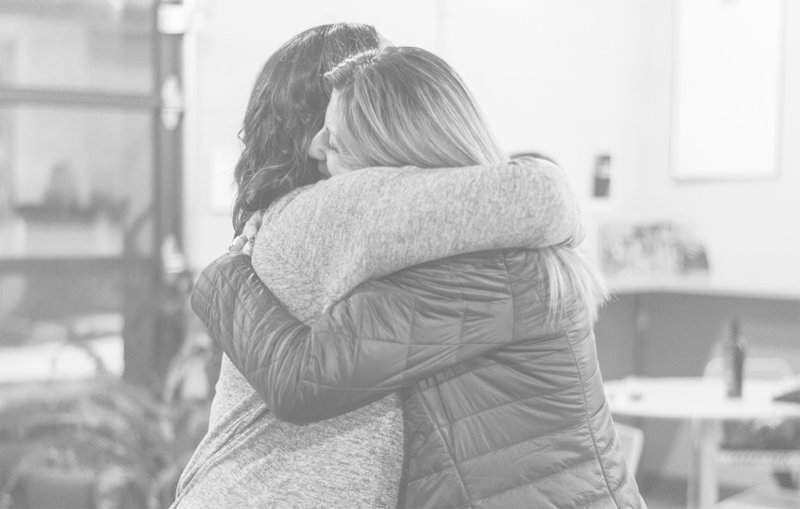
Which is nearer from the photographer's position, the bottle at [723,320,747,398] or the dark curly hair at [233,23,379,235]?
the dark curly hair at [233,23,379,235]

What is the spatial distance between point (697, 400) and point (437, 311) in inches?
119

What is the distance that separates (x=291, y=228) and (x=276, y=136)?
176mm

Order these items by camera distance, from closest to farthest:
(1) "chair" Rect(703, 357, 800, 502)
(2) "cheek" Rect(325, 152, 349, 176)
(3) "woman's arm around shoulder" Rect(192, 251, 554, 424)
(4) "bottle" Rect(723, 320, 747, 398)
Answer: (3) "woman's arm around shoulder" Rect(192, 251, 554, 424)
(2) "cheek" Rect(325, 152, 349, 176)
(4) "bottle" Rect(723, 320, 747, 398)
(1) "chair" Rect(703, 357, 800, 502)

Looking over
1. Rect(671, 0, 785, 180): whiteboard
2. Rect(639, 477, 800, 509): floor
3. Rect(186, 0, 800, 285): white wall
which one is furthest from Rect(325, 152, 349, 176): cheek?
Rect(671, 0, 785, 180): whiteboard

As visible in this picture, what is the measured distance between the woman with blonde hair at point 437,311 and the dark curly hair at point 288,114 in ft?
0.31

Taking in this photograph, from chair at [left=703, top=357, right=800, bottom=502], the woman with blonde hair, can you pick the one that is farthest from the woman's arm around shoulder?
chair at [left=703, top=357, right=800, bottom=502]

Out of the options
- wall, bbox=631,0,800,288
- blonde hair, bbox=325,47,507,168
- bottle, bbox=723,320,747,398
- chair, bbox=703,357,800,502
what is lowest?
chair, bbox=703,357,800,502

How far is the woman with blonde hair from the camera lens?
1056mm

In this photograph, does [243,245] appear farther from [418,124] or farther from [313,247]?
[418,124]

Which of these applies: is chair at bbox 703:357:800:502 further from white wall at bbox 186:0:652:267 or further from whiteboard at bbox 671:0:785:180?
white wall at bbox 186:0:652:267

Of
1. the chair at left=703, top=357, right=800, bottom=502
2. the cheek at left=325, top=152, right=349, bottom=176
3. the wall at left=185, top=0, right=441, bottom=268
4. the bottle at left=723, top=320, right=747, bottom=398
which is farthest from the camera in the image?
the chair at left=703, top=357, right=800, bottom=502

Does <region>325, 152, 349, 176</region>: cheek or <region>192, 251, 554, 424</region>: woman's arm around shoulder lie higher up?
<region>325, 152, 349, 176</region>: cheek

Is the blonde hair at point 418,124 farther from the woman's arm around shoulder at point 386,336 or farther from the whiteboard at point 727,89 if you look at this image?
the whiteboard at point 727,89

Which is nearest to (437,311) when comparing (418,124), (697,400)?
(418,124)
